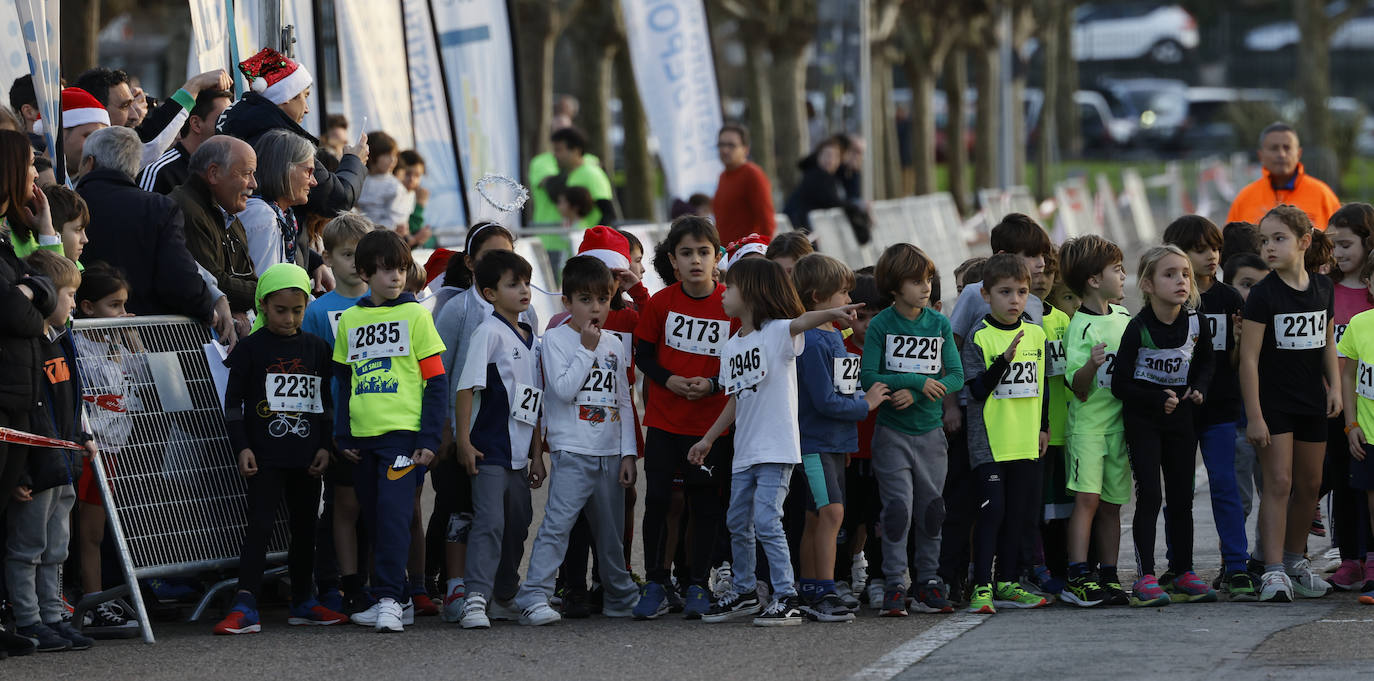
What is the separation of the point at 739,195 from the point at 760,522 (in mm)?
7918

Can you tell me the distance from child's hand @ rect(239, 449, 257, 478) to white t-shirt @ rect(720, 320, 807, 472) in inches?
76.8

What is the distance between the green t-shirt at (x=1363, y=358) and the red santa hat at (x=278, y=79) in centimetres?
499

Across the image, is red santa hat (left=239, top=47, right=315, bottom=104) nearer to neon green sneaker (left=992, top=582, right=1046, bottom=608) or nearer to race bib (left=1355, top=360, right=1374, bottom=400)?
neon green sneaker (left=992, top=582, right=1046, bottom=608)

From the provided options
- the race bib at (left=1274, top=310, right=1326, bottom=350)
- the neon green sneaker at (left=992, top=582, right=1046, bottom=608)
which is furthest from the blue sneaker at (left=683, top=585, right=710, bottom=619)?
the race bib at (left=1274, top=310, right=1326, bottom=350)

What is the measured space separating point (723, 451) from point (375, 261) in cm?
167

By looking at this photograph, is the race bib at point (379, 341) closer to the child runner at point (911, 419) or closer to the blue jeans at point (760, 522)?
the blue jeans at point (760, 522)

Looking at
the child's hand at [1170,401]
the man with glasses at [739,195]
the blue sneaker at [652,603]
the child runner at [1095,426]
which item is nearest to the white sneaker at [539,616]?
the blue sneaker at [652,603]

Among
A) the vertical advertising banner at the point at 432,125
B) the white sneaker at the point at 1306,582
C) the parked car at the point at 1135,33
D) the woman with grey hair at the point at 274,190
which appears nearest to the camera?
the white sneaker at the point at 1306,582

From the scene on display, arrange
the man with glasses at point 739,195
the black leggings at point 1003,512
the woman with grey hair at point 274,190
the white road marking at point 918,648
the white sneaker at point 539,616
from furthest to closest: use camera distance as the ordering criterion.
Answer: the man with glasses at point 739,195 → the woman with grey hair at point 274,190 → the black leggings at point 1003,512 → the white sneaker at point 539,616 → the white road marking at point 918,648

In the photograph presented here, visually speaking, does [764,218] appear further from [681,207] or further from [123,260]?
[123,260]

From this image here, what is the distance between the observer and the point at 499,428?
Answer: 26.8ft

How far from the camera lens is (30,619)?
295 inches

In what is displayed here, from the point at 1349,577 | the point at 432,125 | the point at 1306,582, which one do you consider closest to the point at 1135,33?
the point at 432,125

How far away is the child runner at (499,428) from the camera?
8078 millimetres
